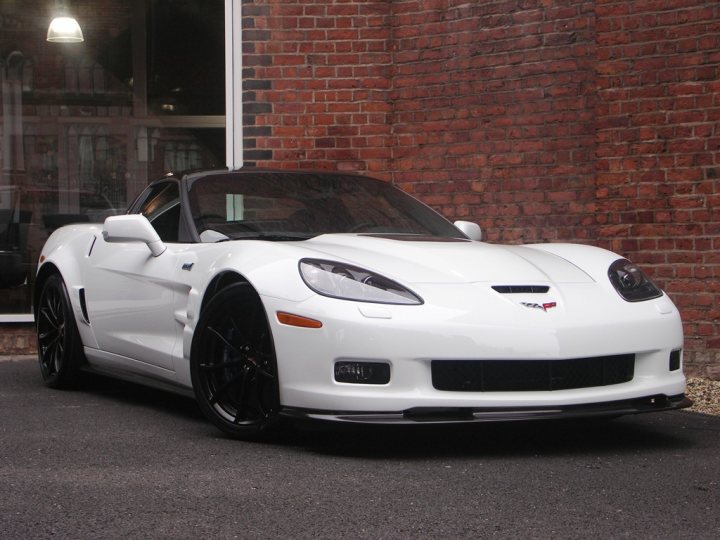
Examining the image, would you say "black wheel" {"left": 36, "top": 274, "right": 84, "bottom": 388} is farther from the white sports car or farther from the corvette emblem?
the corvette emblem

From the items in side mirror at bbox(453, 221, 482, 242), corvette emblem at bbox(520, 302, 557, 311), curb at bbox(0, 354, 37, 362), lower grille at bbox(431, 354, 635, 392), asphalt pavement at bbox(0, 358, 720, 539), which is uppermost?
side mirror at bbox(453, 221, 482, 242)

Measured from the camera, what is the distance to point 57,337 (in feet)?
22.8

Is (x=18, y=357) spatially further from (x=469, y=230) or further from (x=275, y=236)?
(x=469, y=230)

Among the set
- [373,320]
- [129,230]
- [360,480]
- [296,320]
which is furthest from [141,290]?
[360,480]

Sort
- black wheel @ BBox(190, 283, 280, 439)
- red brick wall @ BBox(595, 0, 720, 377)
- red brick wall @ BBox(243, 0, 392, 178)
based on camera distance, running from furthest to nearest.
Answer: red brick wall @ BBox(243, 0, 392, 178), red brick wall @ BBox(595, 0, 720, 377), black wheel @ BBox(190, 283, 280, 439)

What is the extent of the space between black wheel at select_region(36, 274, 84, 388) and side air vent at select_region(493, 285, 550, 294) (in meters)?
2.82

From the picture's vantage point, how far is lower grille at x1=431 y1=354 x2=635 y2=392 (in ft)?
15.0

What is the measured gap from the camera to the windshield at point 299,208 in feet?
18.7

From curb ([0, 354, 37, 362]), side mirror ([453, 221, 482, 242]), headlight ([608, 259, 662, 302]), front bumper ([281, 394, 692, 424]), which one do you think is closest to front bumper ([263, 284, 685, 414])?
front bumper ([281, 394, 692, 424])

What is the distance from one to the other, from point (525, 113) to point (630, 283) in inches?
136

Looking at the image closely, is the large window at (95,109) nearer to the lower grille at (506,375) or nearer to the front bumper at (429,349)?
the front bumper at (429,349)

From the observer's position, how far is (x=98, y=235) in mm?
6637

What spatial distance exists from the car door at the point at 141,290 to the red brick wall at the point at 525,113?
2.59m

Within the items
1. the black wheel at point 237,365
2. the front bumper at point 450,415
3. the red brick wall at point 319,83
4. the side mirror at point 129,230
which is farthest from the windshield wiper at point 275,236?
the red brick wall at point 319,83
